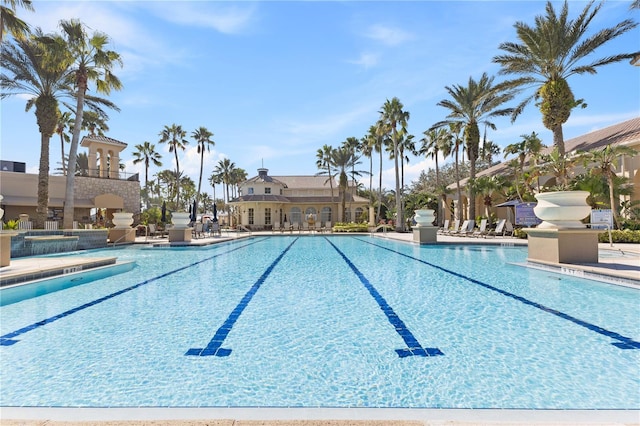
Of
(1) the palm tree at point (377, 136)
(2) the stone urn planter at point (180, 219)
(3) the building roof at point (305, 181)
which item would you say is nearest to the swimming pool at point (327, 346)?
(2) the stone urn planter at point (180, 219)

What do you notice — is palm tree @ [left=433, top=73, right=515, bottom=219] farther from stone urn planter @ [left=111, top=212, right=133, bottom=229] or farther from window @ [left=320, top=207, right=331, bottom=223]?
stone urn planter @ [left=111, top=212, right=133, bottom=229]

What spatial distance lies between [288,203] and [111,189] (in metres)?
17.8

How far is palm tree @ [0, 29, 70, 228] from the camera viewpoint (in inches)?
755

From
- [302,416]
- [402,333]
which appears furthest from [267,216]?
[302,416]

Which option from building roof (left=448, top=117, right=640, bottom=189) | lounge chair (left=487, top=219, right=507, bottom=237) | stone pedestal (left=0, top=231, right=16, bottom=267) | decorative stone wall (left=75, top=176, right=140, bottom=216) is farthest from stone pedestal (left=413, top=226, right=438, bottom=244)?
decorative stone wall (left=75, top=176, right=140, bottom=216)

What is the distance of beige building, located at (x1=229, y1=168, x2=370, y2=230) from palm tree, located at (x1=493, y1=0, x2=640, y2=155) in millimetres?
21631

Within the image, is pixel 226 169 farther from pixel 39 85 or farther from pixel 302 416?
pixel 302 416

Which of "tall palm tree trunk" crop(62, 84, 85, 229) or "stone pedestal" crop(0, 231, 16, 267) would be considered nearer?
"stone pedestal" crop(0, 231, 16, 267)

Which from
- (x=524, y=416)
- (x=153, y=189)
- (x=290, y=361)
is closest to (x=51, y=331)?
(x=290, y=361)

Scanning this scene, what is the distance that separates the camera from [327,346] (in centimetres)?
444

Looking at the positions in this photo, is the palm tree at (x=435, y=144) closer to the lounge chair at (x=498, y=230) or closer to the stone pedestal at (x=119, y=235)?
the lounge chair at (x=498, y=230)

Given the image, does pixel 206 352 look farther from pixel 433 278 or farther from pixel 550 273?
pixel 550 273

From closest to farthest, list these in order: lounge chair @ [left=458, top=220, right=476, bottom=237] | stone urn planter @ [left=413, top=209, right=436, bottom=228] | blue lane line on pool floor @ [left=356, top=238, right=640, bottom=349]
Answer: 1. blue lane line on pool floor @ [left=356, top=238, right=640, bottom=349]
2. stone urn planter @ [left=413, top=209, right=436, bottom=228]
3. lounge chair @ [left=458, top=220, right=476, bottom=237]

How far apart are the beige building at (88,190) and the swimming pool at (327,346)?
73.2 ft
